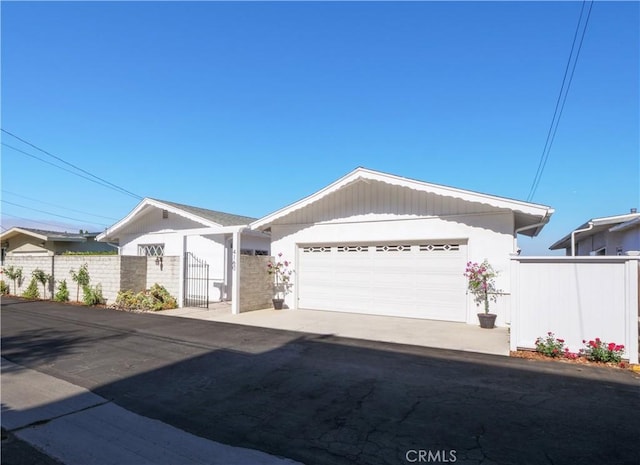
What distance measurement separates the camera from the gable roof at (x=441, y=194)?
952cm

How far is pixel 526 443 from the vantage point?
369cm

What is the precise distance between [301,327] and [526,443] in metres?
6.70

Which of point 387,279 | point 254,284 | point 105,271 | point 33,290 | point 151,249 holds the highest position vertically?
point 151,249

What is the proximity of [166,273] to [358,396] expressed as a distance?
448 inches

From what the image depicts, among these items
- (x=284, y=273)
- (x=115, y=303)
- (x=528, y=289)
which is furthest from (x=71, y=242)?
(x=528, y=289)

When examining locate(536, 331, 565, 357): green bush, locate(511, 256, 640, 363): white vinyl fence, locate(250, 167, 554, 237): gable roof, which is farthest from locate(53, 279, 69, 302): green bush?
locate(536, 331, 565, 357): green bush

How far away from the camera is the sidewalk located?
338cm

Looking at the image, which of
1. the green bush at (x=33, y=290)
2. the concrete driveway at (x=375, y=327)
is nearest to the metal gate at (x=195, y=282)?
the concrete driveway at (x=375, y=327)

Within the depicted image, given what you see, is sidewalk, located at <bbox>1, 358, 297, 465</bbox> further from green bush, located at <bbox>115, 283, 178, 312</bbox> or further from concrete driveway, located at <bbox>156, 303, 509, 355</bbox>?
green bush, located at <bbox>115, 283, 178, 312</bbox>

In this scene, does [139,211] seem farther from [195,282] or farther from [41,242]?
[41,242]

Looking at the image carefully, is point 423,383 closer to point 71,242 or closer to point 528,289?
point 528,289

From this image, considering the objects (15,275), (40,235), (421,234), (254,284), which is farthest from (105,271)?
(421,234)

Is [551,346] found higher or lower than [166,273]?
lower

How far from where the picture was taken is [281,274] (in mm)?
13641
